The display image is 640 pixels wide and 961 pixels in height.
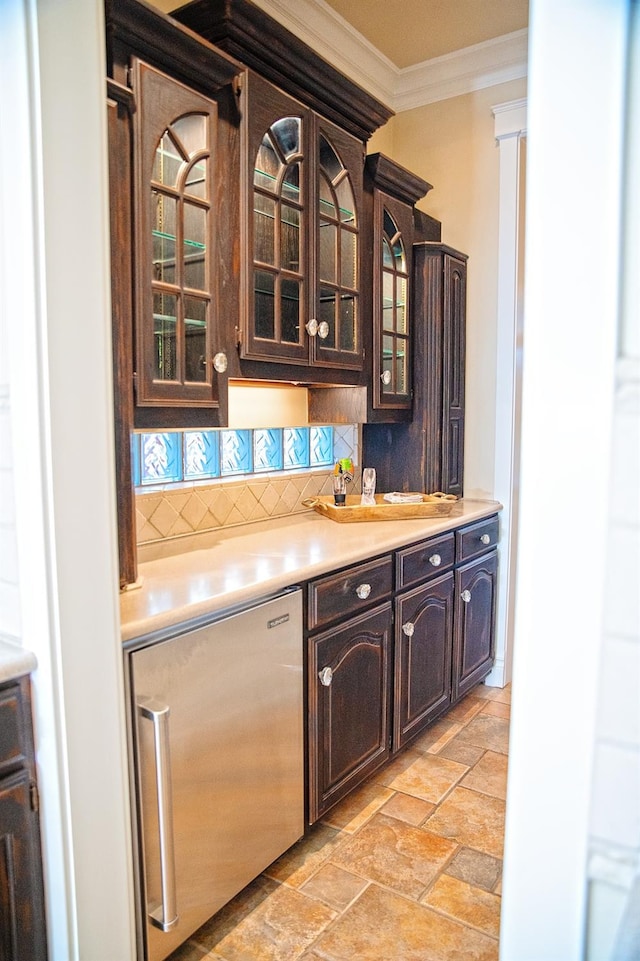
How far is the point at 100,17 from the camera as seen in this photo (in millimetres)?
1201

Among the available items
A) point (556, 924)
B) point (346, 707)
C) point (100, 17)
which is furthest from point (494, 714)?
point (100, 17)

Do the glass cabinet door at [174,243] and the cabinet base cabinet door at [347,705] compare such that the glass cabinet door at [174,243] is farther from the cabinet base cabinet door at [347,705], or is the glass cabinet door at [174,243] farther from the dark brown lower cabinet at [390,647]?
the cabinet base cabinet door at [347,705]

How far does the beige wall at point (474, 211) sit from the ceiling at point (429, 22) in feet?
0.82

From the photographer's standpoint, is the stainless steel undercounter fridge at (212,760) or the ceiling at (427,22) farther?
the ceiling at (427,22)

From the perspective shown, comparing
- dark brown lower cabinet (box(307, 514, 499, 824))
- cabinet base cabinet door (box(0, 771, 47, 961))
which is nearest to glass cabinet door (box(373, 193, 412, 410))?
dark brown lower cabinet (box(307, 514, 499, 824))

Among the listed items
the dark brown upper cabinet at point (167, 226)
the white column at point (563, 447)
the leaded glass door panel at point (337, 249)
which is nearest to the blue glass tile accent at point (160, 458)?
the dark brown upper cabinet at point (167, 226)

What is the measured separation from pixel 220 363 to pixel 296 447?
104 cm

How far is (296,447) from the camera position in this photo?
2920 millimetres

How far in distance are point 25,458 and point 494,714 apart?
2.55 meters

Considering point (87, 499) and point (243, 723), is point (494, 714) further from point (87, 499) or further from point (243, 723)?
point (87, 499)

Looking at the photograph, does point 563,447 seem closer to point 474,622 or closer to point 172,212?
point 172,212

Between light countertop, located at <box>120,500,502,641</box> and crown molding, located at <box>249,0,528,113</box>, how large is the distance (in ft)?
6.84

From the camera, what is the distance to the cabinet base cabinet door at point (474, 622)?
290 centimetres

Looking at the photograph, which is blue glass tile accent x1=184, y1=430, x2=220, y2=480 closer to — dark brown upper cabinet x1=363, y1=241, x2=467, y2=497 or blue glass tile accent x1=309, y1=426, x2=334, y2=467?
blue glass tile accent x1=309, y1=426, x2=334, y2=467
